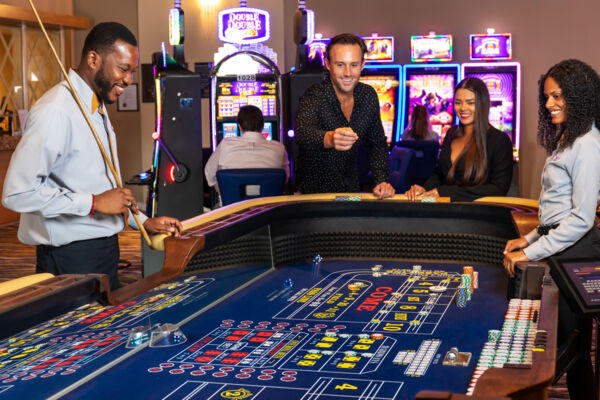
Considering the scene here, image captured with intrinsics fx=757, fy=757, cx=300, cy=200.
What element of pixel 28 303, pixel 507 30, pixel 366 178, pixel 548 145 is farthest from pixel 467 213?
pixel 507 30

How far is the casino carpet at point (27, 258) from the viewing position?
583cm

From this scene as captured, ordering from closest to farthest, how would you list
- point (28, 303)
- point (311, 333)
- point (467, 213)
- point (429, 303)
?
point (28, 303) → point (311, 333) → point (429, 303) → point (467, 213)

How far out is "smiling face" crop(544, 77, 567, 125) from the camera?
2494 mm

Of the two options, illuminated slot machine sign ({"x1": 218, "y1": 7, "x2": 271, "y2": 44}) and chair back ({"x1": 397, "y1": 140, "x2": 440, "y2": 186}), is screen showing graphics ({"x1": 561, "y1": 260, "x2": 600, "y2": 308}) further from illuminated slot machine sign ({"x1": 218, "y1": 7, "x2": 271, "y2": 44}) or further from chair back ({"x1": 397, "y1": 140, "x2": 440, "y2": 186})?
chair back ({"x1": 397, "y1": 140, "x2": 440, "y2": 186})

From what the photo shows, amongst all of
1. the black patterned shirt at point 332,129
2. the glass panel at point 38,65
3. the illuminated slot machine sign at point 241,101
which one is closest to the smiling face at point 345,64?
the black patterned shirt at point 332,129

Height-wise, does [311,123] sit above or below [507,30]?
below

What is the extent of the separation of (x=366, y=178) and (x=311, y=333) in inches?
179

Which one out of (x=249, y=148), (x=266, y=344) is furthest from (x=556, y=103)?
(x=249, y=148)

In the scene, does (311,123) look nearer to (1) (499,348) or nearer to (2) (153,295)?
(2) (153,295)

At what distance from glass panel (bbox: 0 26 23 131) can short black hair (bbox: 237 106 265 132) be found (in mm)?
3962

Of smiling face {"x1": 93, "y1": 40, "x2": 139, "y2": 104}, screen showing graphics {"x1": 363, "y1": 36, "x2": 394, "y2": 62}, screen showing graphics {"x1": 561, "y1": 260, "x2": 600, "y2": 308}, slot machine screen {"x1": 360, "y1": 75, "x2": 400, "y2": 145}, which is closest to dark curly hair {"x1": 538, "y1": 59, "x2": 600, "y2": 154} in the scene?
screen showing graphics {"x1": 561, "y1": 260, "x2": 600, "y2": 308}

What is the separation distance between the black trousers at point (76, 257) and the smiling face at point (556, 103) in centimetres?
154

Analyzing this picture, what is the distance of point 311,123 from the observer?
133 inches

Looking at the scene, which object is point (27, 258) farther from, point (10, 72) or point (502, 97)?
point (502, 97)
